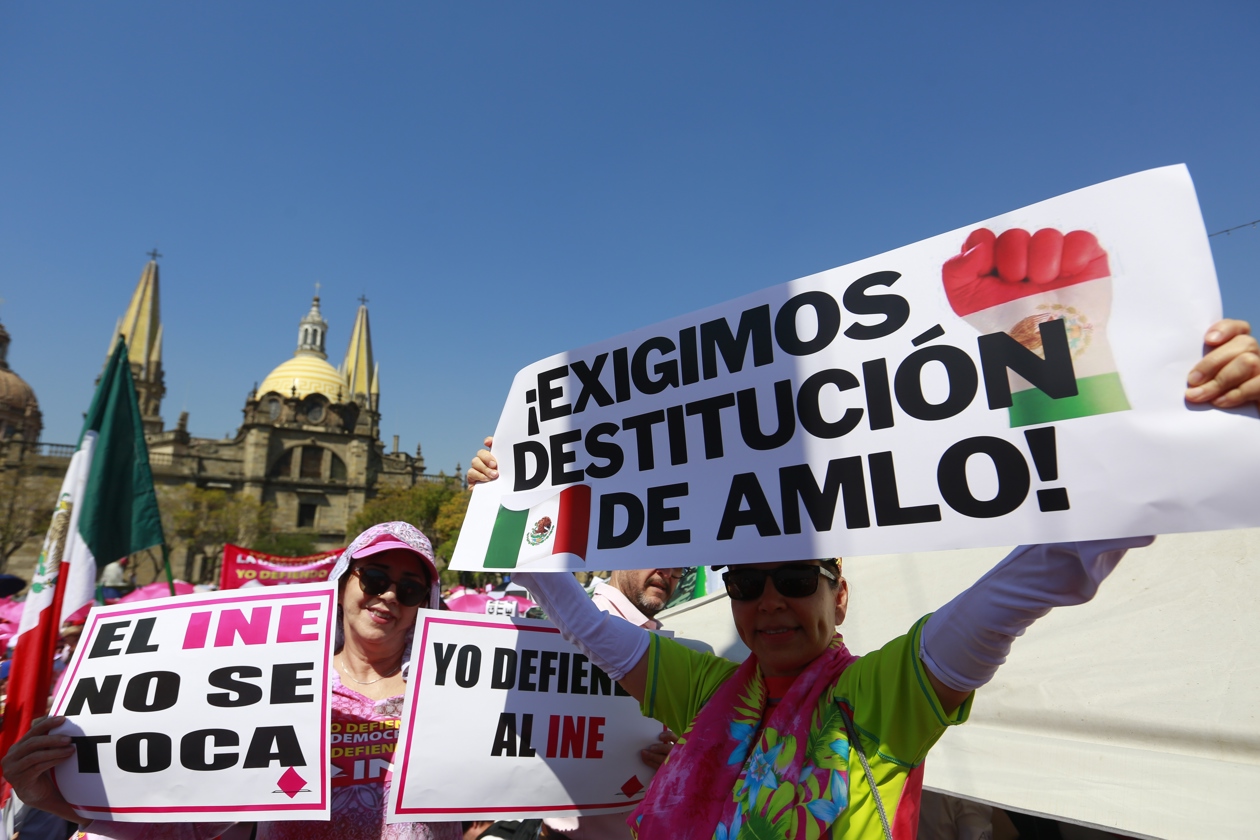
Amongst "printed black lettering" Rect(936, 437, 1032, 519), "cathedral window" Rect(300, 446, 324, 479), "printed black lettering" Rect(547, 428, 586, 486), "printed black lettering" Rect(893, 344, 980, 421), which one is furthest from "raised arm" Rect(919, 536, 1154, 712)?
"cathedral window" Rect(300, 446, 324, 479)

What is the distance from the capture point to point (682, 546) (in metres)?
2.01

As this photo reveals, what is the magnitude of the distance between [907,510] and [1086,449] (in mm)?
390

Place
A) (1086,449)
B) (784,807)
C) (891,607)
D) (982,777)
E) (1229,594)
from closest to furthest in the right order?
(1086,449)
(784,807)
(1229,594)
(982,777)
(891,607)

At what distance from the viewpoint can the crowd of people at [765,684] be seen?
4.74ft

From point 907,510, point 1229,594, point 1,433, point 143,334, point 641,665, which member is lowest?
point 641,665

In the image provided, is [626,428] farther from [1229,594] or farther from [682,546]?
[1229,594]

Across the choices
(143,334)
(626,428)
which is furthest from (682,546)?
(143,334)

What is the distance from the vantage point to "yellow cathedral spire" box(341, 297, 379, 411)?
75.0 m

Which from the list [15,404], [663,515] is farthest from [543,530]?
[15,404]

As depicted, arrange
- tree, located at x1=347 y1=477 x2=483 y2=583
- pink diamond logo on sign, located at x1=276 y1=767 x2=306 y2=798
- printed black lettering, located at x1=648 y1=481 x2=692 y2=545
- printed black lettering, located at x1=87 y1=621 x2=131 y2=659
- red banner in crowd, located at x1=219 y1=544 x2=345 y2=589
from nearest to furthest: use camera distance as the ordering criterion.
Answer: printed black lettering, located at x1=648 y1=481 x2=692 y2=545 < pink diamond logo on sign, located at x1=276 y1=767 x2=306 y2=798 < printed black lettering, located at x1=87 y1=621 x2=131 y2=659 < red banner in crowd, located at x1=219 y1=544 x2=345 y2=589 < tree, located at x1=347 y1=477 x2=483 y2=583

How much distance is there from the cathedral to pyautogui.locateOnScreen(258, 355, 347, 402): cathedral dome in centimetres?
9

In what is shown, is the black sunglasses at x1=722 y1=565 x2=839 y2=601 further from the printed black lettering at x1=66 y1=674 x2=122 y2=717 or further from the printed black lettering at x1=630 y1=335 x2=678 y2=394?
the printed black lettering at x1=66 y1=674 x2=122 y2=717

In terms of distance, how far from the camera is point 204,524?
45.8 metres

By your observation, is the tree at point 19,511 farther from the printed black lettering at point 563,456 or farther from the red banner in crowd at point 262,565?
the printed black lettering at point 563,456
